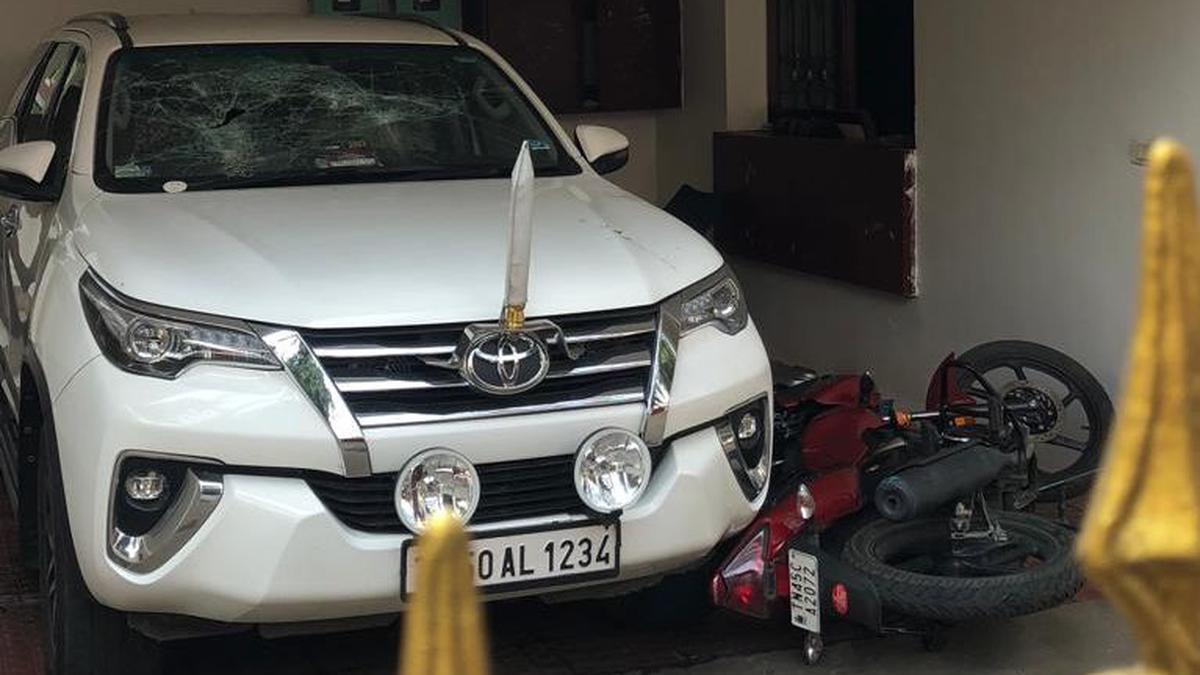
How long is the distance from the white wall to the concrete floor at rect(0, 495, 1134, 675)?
4.96 ft


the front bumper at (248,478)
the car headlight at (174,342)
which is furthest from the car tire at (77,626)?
the car headlight at (174,342)

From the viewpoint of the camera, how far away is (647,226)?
4.59 metres

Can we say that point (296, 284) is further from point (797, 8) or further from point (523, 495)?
point (797, 8)

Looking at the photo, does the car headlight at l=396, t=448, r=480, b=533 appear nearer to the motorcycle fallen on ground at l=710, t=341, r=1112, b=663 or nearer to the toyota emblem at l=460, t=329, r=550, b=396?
the toyota emblem at l=460, t=329, r=550, b=396

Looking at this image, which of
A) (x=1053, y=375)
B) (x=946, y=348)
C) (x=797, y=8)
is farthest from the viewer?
(x=797, y=8)

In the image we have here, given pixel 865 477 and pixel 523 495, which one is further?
pixel 865 477

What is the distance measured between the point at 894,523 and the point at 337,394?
1629 millimetres

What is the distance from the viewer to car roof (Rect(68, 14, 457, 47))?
529 cm

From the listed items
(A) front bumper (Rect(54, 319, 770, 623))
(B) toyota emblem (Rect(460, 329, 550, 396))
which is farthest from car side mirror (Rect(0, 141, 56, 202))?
(B) toyota emblem (Rect(460, 329, 550, 396))

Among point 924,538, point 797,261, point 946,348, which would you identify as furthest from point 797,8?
point 924,538

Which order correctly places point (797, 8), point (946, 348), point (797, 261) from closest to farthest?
point (946, 348) < point (797, 261) < point (797, 8)

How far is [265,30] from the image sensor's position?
214 inches

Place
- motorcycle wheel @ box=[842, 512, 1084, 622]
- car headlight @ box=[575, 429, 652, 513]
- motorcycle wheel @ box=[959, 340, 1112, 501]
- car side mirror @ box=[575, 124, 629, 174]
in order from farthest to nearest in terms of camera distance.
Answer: motorcycle wheel @ box=[959, 340, 1112, 501]
car side mirror @ box=[575, 124, 629, 174]
motorcycle wheel @ box=[842, 512, 1084, 622]
car headlight @ box=[575, 429, 652, 513]

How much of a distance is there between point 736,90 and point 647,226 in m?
4.40
